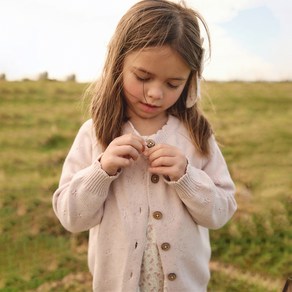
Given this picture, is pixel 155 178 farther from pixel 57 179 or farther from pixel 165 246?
pixel 57 179

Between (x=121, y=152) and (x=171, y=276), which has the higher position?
(x=121, y=152)

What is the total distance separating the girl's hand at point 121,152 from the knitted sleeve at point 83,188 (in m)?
0.03

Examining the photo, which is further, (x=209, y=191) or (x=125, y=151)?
(x=209, y=191)

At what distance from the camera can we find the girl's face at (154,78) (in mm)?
2002

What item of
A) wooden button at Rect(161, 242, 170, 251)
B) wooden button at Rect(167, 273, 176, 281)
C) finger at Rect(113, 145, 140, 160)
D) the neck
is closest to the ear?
the neck

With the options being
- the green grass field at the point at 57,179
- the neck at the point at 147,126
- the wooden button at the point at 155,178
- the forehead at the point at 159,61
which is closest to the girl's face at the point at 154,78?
the forehead at the point at 159,61

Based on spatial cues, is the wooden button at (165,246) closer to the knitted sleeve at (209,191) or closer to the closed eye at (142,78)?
the knitted sleeve at (209,191)

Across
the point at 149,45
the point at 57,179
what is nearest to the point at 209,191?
the point at 149,45

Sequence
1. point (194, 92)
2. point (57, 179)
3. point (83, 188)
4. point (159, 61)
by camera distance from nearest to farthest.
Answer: point (159, 61)
point (83, 188)
point (194, 92)
point (57, 179)

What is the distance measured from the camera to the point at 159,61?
2.00 metres

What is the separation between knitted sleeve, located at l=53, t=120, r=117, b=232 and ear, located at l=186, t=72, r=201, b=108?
1.40 ft

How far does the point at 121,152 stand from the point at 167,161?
0.58 ft

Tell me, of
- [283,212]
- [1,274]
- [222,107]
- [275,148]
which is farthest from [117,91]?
[222,107]

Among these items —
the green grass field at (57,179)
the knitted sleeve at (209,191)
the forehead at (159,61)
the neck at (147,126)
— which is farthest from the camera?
the green grass field at (57,179)
